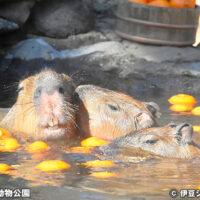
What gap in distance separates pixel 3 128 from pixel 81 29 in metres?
4.23

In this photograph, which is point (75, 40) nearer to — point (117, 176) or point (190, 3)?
point (190, 3)

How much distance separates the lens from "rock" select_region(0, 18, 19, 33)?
25.5 feet

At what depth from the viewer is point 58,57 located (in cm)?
764

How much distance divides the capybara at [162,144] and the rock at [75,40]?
13.4 ft

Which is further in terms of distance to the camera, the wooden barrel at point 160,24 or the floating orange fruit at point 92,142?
the wooden barrel at point 160,24

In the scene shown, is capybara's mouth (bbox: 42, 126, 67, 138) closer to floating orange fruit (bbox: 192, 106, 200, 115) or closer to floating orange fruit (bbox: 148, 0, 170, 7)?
floating orange fruit (bbox: 192, 106, 200, 115)

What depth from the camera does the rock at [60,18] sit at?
8.48 metres

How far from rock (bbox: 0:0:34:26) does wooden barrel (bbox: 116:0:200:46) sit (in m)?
1.73

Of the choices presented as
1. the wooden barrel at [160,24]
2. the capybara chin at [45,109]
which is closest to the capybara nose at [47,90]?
the capybara chin at [45,109]

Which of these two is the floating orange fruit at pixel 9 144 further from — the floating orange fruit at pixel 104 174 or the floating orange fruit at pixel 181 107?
the floating orange fruit at pixel 181 107

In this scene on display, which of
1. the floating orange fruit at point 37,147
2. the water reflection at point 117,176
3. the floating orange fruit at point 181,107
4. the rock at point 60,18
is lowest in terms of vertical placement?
the water reflection at point 117,176

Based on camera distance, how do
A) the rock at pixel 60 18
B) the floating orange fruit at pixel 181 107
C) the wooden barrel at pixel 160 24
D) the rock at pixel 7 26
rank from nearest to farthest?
the floating orange fruit at pixel 181 107
the rock at pixel 7 26
the wooden barrel at pixel 160 24
the rock at pixel 60 18

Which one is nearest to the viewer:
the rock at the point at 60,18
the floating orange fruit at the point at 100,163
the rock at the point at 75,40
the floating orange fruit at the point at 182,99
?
the floating orange fruit at the point at 100,163

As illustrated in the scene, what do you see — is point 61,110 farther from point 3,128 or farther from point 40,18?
point 40,18
